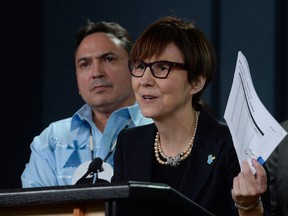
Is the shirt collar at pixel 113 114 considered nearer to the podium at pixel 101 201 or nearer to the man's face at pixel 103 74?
the man's face at pixel 103 74

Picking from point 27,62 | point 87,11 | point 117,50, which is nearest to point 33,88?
point 27,62

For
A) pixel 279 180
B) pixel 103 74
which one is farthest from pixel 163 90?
pixel 103 74

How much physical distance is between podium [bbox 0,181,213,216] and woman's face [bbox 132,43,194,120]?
0.72 metres

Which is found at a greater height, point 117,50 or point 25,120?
point 117,50

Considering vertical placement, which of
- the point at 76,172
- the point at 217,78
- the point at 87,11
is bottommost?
the point at 76,172

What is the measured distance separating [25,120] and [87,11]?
62 centimetres

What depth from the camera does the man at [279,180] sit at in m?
2.26

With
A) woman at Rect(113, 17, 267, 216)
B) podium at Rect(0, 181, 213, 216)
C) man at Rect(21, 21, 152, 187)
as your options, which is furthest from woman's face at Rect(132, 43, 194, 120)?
man at Rect(21, 21, 152, 187)

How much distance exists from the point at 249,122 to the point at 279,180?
41 cm

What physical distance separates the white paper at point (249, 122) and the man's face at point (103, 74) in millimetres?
1599

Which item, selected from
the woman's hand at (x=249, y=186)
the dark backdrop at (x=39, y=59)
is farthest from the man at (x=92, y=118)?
the woman's hand at (x=249, y=186)

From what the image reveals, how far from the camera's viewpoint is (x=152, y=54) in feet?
8.14

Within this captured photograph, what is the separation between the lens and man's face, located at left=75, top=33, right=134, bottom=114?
11.6 ft

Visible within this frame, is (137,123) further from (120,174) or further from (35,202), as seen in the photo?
(35,202)
